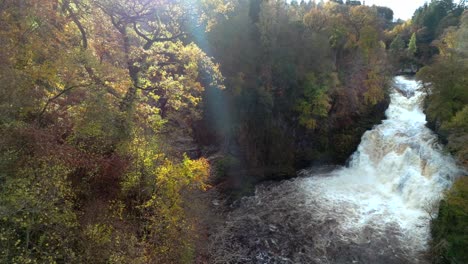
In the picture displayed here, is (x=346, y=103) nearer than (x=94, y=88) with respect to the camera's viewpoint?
No

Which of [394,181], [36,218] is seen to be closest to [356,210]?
[394,181]

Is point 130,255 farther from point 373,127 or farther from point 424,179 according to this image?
point 373,127

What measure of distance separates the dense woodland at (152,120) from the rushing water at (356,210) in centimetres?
142

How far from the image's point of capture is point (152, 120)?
12.1 meters

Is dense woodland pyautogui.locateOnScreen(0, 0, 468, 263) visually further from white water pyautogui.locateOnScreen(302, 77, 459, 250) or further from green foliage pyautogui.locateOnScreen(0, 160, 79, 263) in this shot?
white water pyautogui.locateOnScreen(302, 77, 459, 250)

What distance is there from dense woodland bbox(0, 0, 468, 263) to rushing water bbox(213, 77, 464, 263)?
4.67 ft

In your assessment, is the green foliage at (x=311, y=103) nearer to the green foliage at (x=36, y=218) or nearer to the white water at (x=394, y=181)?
the white water at (x=394, y=181)

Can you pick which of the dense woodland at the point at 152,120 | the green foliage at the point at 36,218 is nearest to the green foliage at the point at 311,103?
the dense woodland at the point at 152,120

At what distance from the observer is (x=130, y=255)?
7.75 metres

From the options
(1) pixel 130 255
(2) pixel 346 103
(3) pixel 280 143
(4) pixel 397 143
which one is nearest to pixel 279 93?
(3) pixel 280 143

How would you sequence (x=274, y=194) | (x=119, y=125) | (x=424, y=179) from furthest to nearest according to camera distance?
(x=274, y=194)
(x=424, y=179)
(x=119, y=125)

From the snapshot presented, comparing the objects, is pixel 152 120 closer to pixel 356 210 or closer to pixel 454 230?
pixel 356 210

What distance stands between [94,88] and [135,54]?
3.63 meters

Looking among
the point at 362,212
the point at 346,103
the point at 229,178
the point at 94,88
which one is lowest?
the point at 362,212
